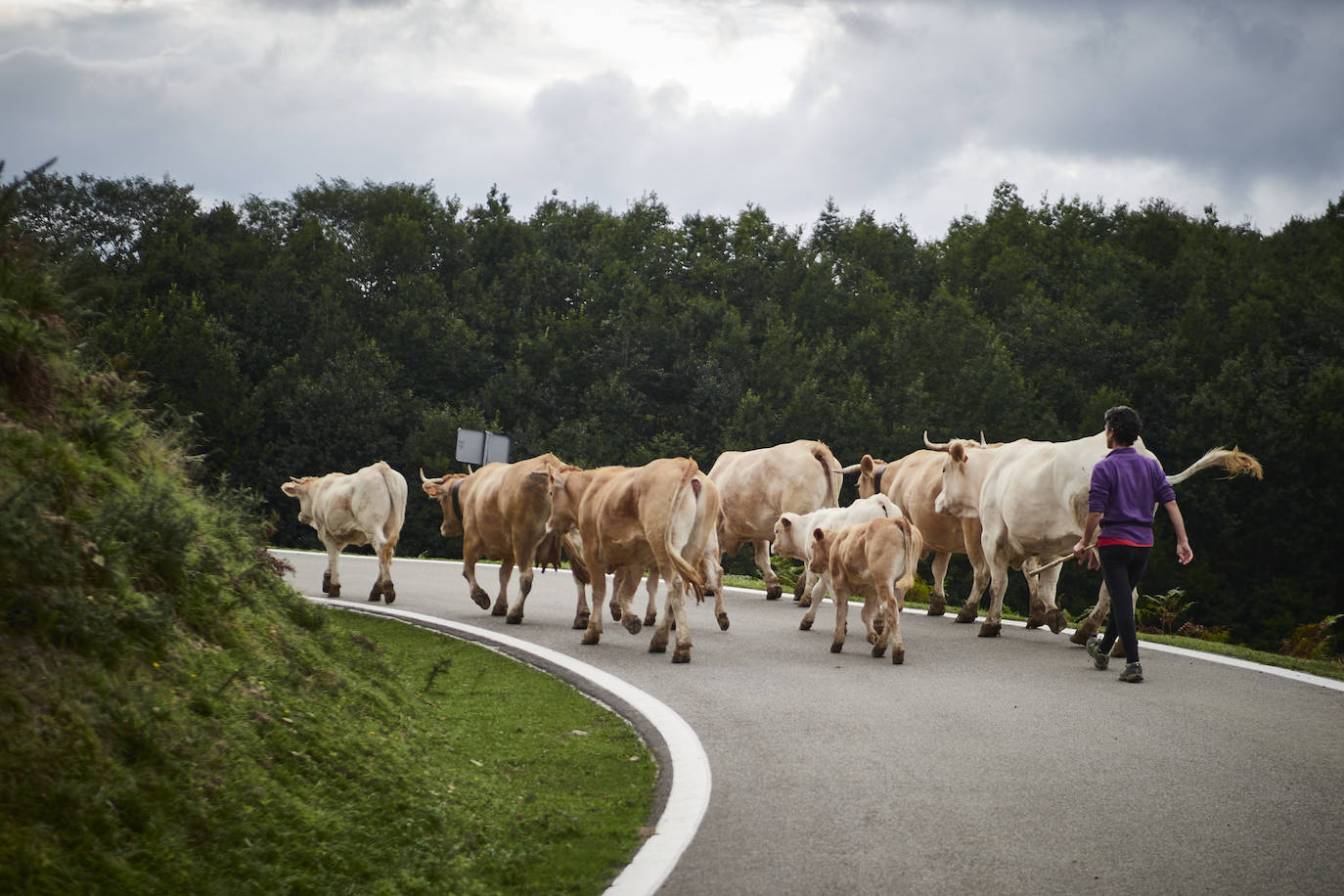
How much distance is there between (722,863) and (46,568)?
118 inches

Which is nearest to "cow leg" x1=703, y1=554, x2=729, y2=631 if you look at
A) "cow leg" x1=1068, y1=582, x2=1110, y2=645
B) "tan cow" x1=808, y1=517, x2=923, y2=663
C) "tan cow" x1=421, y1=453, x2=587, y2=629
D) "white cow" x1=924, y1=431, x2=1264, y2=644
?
"tan cow" x1=421, y1=453, x2=587, y2=629

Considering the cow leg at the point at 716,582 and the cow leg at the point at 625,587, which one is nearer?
the cow leg at the point at 625,587

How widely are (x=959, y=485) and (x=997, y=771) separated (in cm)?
863

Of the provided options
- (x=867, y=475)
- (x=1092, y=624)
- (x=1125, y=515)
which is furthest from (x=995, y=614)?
(x=867, y=475)

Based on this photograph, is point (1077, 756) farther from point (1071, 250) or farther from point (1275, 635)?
point (1071, 250)

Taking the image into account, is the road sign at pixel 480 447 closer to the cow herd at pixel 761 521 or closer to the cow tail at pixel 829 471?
the cow herd at pixel 761 521

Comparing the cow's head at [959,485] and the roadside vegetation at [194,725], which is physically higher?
the cow's head at [959,485]

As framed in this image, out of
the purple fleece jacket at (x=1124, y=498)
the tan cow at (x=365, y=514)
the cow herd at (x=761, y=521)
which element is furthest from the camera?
the tan cow at (x=365, y=514)

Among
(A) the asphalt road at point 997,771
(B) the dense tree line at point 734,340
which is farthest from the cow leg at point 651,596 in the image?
(B) the dense tree line at point 734,340

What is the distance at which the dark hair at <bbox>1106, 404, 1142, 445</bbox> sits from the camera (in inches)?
398

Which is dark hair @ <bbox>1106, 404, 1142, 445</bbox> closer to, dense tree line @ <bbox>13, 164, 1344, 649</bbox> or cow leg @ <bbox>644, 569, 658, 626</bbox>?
cow leg @ <bbox>644, 569, 658, 626</bbox>

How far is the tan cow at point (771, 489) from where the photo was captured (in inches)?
700

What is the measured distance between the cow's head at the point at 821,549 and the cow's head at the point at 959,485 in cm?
275

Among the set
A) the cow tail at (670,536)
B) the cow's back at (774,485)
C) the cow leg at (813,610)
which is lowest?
the cow leg at (813,610)
